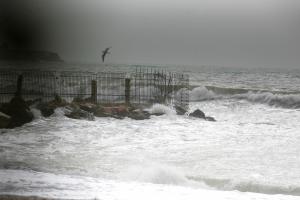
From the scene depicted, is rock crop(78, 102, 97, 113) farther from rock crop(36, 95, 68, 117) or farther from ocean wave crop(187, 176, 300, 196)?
ocean wave crop(187, 176, 300, 196)

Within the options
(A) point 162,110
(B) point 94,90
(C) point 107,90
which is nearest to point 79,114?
(B) point 94,90

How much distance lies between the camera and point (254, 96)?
105ft

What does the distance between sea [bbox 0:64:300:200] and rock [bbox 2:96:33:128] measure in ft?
0.88

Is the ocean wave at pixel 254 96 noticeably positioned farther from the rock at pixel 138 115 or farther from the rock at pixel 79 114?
the rock at pixel 79 114

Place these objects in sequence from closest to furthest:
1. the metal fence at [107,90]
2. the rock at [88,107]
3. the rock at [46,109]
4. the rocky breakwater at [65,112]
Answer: the rocky breakwater at [65,112]
the rock at [46,109]
the rock at [88,107]
the metal fence at [107,90]

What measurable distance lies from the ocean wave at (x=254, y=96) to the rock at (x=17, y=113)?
18.7 m

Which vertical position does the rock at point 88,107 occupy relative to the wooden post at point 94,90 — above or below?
below

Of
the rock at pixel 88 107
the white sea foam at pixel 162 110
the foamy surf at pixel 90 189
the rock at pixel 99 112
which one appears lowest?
the white sea foam at pixel 162 110

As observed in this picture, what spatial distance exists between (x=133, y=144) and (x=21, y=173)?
488cm

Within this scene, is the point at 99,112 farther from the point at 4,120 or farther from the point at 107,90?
the point at 107,90

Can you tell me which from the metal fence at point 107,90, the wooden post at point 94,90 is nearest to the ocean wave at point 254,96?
the metal fence at point 107,90

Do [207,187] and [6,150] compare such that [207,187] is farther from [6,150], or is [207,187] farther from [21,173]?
[6,150]

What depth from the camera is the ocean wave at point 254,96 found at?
1156 inches

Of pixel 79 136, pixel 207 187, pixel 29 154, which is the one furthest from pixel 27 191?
pixel 79 136
